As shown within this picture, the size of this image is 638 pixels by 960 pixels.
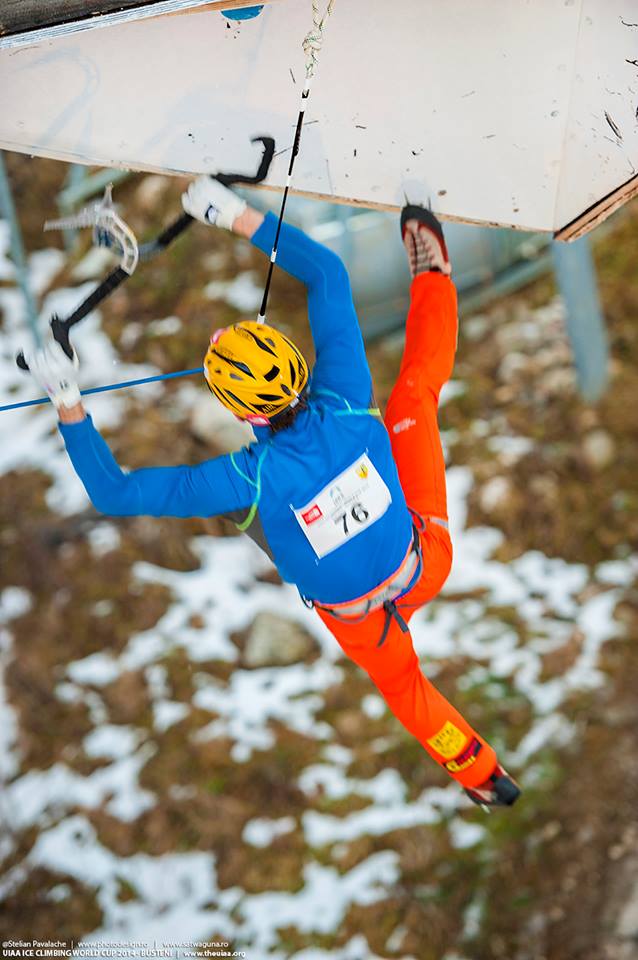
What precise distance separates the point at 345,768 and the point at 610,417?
347 centimetres

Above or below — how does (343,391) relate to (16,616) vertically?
above

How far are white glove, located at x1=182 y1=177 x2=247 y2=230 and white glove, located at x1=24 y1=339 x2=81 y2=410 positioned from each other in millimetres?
726

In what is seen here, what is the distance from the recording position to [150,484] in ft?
8.20

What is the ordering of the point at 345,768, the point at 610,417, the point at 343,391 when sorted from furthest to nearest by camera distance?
the point at 610,417 < the point at 345,768 < the point at 343,391

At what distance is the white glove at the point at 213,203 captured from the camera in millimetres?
2836

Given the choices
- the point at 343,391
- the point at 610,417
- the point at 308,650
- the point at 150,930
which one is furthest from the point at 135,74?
the point at 610,417

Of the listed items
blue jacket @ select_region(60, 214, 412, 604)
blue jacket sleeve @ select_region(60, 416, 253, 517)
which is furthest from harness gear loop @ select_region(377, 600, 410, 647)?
blue jacket sleeve @ select_region(60, 416, 253, 517)

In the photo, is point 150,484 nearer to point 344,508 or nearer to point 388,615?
point 344,508

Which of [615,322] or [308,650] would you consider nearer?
[308,650]

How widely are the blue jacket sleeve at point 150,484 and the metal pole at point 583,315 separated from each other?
4728 mm

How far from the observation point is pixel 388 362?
7270 millimetres

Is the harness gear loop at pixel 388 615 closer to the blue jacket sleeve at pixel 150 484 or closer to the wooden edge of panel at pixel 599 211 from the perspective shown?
the blue jacket sleeve at pixel 150 484

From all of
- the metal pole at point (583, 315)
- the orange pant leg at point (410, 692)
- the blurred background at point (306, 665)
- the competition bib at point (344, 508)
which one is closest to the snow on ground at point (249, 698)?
the blurred background at point (306, 665)

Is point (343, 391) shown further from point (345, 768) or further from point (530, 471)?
point (530, 471)
